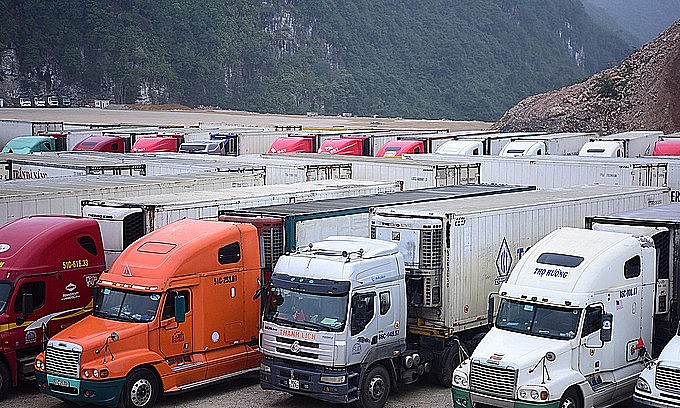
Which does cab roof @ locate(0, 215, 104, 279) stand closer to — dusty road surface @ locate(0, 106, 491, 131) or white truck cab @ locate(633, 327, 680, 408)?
white truck cab @ locate(633, 327, 680, 408)

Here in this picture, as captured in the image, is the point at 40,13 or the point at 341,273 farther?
the point at 40,13

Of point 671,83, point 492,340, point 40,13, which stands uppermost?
point 40,13

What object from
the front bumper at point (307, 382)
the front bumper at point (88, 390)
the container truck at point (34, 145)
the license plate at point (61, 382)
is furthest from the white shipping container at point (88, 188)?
the container truck at point (34, 145)

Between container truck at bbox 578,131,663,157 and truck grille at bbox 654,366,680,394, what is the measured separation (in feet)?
68.1

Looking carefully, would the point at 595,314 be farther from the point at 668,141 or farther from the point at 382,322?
the point at 668,141

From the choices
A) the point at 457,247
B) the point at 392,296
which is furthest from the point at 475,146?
the point at 392,296

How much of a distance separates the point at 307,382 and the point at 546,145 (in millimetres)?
22741

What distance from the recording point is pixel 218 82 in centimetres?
12712

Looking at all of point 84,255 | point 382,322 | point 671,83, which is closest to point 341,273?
point 382,322

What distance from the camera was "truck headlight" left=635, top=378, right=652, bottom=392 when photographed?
1400 cm

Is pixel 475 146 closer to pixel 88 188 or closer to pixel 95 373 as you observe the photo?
pixel 88 188

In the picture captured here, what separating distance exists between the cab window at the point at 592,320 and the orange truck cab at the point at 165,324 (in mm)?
6045

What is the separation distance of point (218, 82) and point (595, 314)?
380 ft

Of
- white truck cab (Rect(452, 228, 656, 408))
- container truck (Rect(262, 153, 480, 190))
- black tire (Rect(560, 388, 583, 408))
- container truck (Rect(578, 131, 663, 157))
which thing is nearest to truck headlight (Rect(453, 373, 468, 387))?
white truck cab (Rect(452, 228, 656, 408))
